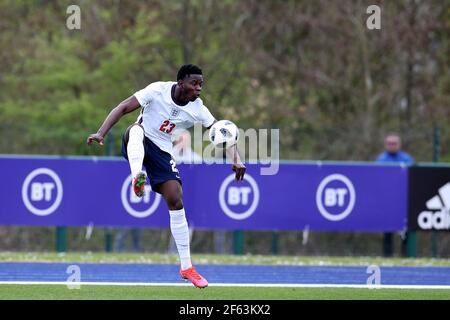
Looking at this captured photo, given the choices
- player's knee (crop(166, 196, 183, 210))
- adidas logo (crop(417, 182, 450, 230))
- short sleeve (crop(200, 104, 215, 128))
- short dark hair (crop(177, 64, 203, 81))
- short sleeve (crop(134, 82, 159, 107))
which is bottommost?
adidas logo (crop(417, 182, 450, 230))

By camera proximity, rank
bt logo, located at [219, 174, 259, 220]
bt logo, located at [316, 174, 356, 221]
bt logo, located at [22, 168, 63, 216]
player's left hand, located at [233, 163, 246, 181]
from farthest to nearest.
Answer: bt logo, located at [316, 174, 356, 221]
bt logo, located at [219, 174, 259, 220]
bt logo, located at [22, 168, 63, 216]
player's left hand, located at [233, 163, 246, 181]

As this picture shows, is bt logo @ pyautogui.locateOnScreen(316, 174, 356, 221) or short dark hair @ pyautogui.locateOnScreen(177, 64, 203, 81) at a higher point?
short dark hair @ pyautogui.locateOnScreen(177, 64, 203, 81)

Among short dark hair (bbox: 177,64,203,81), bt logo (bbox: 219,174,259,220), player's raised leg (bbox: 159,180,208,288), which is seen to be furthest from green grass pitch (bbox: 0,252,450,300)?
bt logo (bbox: 219,174,259,220)

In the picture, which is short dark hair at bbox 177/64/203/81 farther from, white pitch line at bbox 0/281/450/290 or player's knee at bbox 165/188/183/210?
white pitch line at bbox 0/281/450/290

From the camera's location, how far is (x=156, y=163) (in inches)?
457

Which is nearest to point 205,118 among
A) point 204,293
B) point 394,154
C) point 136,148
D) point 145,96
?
point 145,96

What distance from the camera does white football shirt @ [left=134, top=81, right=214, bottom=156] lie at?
11.6m

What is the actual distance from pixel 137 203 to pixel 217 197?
1.36 meters

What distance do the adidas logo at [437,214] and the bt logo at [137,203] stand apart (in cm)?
460

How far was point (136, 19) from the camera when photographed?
102 ft

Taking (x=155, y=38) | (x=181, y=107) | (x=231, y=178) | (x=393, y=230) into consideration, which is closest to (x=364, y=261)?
(x=393, y=230)

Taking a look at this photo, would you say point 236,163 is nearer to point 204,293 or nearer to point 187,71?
point 187,71

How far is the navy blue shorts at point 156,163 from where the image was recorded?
11562mm
